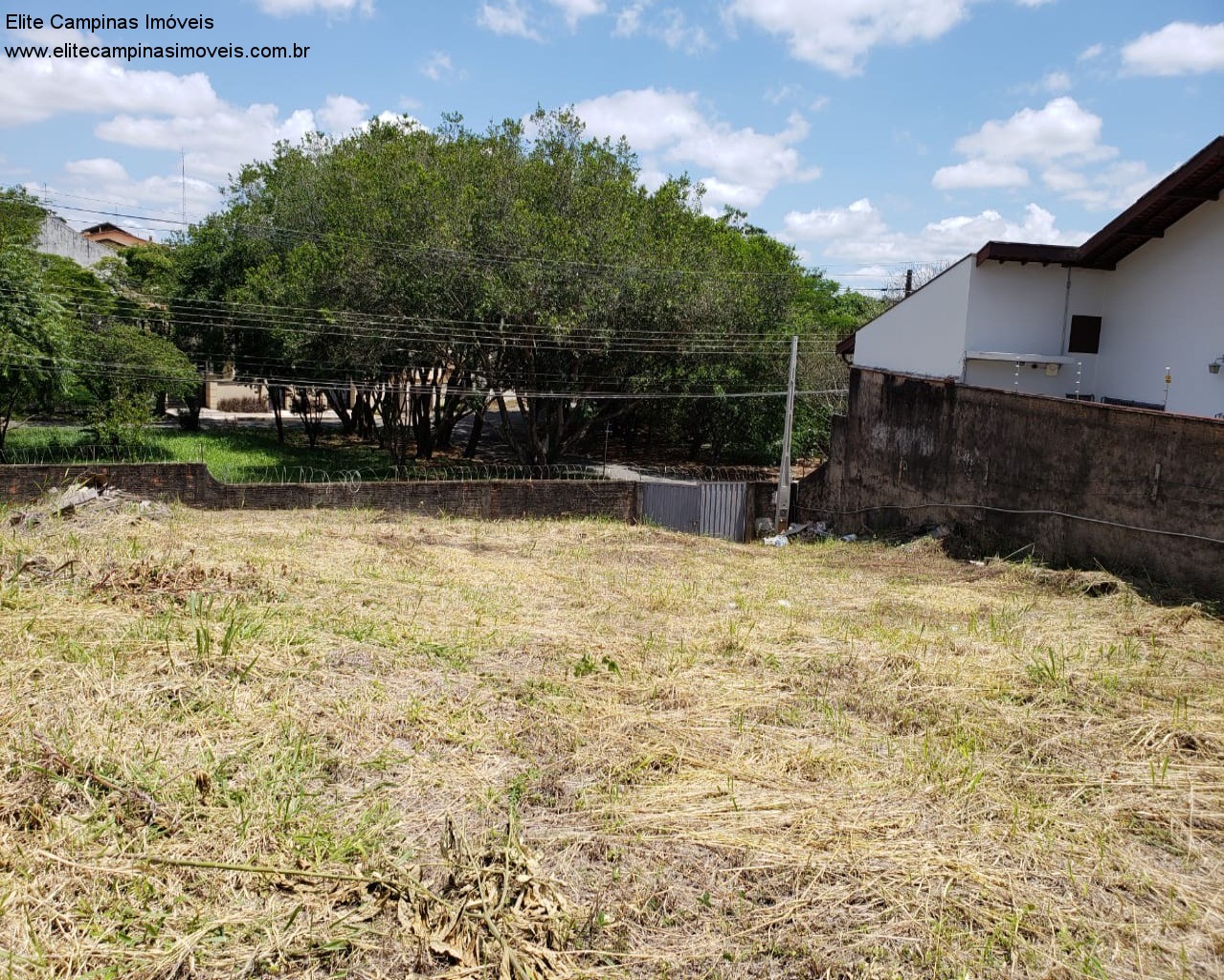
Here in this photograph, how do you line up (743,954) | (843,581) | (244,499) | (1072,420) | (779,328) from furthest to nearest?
(779,328) < (244,499) < (1072,420) < (843,581) < (743,954)

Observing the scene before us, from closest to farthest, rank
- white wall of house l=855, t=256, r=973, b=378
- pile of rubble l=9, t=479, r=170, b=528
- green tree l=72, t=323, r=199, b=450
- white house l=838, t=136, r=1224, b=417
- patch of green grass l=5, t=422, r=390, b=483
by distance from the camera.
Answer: pile of rubble l=9, t=479, r=170, b=528
white house l=838, t=136, r=1224, b=417
white wall of house l=855, t=256, r=973, b=378
patch of green grass l=5, t=422, r=390, b=483
green tree l=72, t=323, r=199, b=450

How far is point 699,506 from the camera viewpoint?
1745 cm

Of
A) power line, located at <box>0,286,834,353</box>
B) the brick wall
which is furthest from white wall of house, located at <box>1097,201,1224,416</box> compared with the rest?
power line, located at <box>0,286,834,353</box>

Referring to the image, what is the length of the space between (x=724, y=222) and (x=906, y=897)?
27714 millimetres

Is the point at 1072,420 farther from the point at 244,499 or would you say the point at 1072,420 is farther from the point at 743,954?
the point at 244,499

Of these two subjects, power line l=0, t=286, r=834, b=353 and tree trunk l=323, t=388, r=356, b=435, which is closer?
power line l=0, t=286, r=834, b=353

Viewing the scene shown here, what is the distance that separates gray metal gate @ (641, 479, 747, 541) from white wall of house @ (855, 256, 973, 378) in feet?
12.1

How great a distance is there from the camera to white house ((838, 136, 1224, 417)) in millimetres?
13062

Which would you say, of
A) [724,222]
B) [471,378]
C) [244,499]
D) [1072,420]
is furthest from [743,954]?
[724,222]

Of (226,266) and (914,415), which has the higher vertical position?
(226,266)

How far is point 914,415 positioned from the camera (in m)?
15.4

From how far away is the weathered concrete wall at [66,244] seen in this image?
40.6 metres

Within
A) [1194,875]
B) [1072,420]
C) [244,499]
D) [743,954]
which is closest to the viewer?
[743,954]

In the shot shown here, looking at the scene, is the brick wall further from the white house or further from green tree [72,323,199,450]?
green tree [72,323,199,450]
